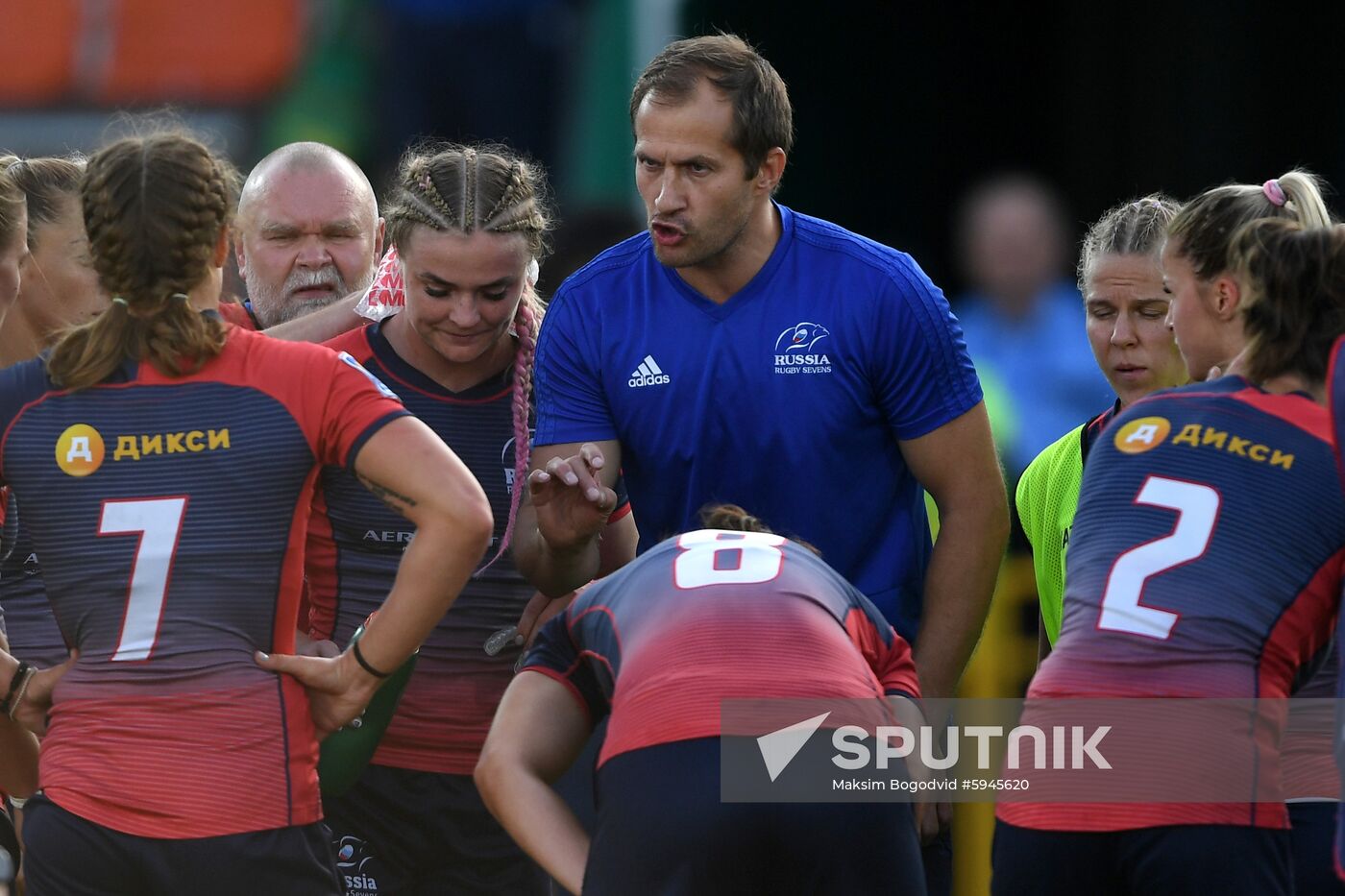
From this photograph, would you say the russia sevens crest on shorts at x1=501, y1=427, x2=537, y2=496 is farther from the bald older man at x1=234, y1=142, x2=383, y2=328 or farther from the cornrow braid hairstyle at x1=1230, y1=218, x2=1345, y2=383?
the cornrow braid hairstyle at x1=1230, y1=218, x2=1345, y2=383

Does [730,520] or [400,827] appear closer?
[730,520]

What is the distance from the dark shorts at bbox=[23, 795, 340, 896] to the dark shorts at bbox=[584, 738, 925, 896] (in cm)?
55

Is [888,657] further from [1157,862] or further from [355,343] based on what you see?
[355,343]

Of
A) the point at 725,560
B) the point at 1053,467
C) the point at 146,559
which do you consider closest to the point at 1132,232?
the point at 1053,467

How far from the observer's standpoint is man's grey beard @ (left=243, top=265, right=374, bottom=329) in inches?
187

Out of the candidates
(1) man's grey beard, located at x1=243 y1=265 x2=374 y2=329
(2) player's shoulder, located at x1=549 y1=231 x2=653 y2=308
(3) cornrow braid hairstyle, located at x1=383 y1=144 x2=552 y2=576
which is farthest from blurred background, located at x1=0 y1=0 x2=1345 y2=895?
(2) player's shoulder, located at x1=549 y1=231 x2=653 y2=308

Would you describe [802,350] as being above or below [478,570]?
above

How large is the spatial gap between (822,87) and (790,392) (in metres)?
5.20

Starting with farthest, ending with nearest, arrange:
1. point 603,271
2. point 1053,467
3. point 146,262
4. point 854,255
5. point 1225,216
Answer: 1. point 1053,467
2. point 603,271
3. point 854,255
4. point 1225,216
5. point 146,262

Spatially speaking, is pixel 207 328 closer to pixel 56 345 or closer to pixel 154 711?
pixel 56 345

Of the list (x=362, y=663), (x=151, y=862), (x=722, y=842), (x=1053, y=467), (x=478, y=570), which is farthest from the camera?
(x=1053, y=467)

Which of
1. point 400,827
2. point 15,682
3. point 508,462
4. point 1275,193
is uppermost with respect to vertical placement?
point 1275,193

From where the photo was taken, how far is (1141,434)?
10.9ft

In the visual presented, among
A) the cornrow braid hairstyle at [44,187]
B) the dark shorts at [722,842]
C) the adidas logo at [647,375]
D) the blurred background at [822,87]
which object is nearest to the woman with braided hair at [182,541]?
the dark shorts at [722,842]
